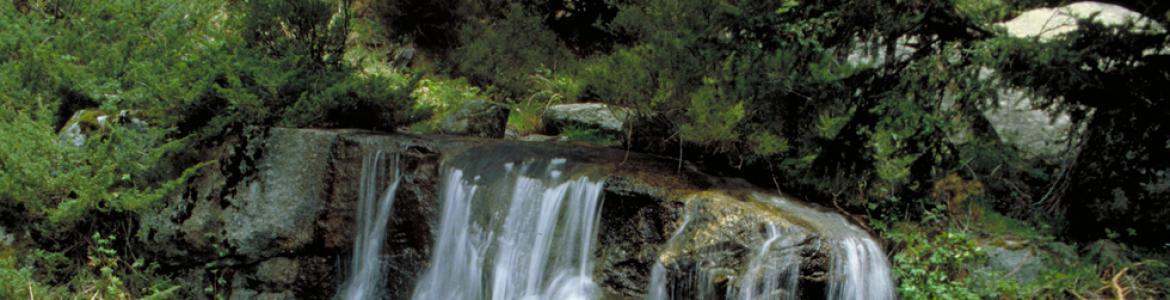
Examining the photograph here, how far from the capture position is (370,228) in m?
6.48

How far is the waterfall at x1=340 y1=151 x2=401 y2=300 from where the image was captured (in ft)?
21.1

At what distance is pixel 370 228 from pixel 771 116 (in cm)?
322

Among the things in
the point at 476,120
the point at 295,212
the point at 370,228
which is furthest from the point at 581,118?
the point at 295,212

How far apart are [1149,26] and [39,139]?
7.58 m

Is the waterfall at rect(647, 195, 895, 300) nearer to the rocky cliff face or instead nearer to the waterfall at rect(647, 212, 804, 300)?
the waterfall at rect(647, 212, 804, 300)

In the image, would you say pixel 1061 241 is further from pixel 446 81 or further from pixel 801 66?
pixel 446 81

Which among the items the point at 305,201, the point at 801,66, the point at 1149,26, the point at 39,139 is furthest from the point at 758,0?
the point at 39,139

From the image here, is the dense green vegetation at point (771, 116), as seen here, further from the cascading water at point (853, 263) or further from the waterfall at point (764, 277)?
the waterfall at point (764, 277)

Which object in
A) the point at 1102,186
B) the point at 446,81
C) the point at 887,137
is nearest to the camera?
the point at 1102,186

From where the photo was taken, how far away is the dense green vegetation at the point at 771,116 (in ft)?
16.7

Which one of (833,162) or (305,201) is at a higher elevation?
(833,162)

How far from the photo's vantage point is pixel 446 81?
10.9 meters

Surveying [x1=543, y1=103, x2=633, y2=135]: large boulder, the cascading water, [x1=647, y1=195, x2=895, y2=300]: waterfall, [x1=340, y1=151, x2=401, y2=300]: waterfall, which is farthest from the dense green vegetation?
[x1=543, y1=103, x2=633, y2=135]: large boulder

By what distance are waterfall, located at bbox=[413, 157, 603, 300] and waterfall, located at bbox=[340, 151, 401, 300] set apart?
0.47m
